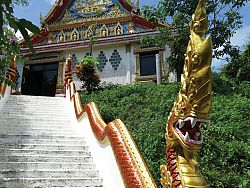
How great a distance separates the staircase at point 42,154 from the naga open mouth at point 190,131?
2451mm

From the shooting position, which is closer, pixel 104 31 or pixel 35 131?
pixel 35 131

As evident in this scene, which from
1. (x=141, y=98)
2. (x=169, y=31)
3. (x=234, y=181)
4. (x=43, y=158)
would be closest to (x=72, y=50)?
(x=169, y=31)

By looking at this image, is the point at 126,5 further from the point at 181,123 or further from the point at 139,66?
the point at 181,123

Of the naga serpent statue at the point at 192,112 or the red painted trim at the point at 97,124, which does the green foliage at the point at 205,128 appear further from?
the naga serpent statue at the point at 192,112

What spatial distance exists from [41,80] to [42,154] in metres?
11.1

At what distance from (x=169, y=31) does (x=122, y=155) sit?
781cm

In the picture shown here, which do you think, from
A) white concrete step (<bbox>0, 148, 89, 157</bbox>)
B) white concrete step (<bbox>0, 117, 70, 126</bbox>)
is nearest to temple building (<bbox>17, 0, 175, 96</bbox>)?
white concrete step (<bbox>0, 117, 70, 126</bbox>)

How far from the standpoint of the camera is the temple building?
1428 cm

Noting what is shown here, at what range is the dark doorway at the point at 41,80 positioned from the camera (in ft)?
51.9

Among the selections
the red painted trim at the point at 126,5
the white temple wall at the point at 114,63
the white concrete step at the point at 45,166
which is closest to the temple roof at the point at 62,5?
the red painted trim at the point at 126,5

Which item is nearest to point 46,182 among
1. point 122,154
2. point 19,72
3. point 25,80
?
point 122,154

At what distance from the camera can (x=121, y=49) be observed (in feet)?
48.6

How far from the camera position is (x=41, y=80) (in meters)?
16.0

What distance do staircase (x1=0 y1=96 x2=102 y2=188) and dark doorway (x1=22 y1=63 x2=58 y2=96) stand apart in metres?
7.81
